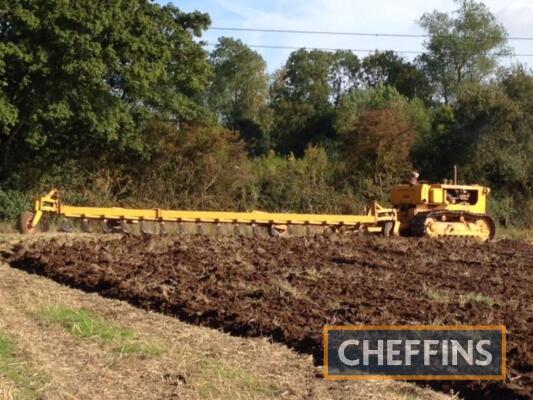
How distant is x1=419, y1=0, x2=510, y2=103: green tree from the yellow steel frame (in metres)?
35.4

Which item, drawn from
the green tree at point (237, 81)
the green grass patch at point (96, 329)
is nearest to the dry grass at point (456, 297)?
the green grass patch at point (96, 329)

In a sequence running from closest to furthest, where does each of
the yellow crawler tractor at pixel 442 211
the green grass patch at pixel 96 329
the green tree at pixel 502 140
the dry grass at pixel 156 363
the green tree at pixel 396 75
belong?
1. the dry grass at pixel 156 363
2. the green grass patch at pixel 96 329
3. the yellow crawler tractor at pixel 442 211
4. the green tree at pixel 502 140
5. the green tree at pixel 396 75

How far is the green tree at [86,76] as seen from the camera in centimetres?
2509

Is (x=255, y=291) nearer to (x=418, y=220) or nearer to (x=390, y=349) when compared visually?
(x=390, y=349)

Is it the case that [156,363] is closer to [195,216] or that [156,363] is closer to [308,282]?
[308,282]

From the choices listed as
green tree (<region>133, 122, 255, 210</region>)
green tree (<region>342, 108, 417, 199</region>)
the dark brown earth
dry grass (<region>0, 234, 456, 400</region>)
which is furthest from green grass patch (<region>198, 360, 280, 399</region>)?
green tree (<region>342, 108, 417, 199</region>)

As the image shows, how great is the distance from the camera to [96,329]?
9195 millimetres

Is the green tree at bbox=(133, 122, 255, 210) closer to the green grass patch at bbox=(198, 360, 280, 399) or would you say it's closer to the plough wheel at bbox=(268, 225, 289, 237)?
the plough wheel at bbox=(268, 225, 289, 237)

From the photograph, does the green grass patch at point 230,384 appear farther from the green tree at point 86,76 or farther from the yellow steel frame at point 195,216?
the green tree at point 86,76

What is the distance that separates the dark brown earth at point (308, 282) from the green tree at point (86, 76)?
26.1 feet

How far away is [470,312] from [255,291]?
118 inches

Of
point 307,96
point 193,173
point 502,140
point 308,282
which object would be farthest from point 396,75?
point 308,282

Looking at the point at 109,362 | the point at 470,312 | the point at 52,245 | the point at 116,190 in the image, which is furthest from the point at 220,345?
the point at 116,190

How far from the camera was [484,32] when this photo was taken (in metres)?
57.2
